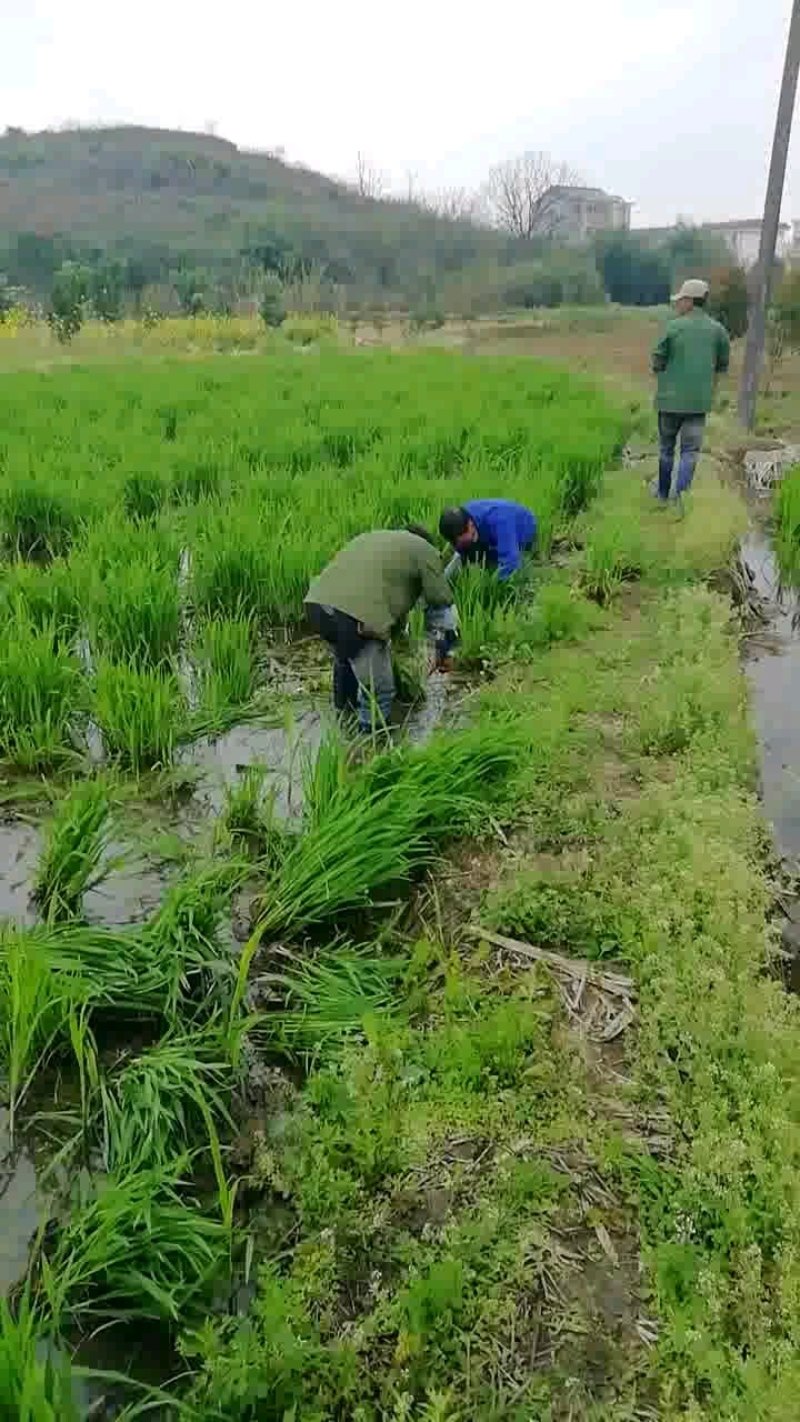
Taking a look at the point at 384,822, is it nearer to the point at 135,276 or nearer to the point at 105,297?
the point at 105,297

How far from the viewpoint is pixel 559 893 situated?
9.94 ft

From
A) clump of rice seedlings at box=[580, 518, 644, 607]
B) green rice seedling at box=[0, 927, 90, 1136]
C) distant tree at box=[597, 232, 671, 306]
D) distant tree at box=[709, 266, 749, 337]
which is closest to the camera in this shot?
green rice seedling at box=[0, 927, 90, 1136]

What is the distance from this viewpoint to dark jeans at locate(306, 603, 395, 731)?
4.02m

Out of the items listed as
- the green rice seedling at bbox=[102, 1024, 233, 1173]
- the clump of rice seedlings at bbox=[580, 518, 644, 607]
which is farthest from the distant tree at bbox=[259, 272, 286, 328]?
the green rice seedling at bbox=[102, 1024, 233, 1173]

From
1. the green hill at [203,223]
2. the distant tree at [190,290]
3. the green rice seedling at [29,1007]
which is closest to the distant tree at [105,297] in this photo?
the distant tree at [190,290]

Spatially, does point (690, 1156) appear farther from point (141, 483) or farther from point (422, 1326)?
point (141, 483)

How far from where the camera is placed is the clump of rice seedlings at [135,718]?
3.85 metres

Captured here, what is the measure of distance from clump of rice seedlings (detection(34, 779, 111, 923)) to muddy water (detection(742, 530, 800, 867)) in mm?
2232

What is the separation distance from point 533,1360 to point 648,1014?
35.3 inches

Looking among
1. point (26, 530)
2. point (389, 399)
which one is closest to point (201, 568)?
point (26, 530)

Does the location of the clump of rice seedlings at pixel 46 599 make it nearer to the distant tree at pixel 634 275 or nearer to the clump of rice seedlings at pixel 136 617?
the clump of rice seedlings at pixel 136 617

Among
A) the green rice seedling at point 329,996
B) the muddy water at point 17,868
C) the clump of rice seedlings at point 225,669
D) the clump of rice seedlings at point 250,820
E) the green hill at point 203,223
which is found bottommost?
the muddy water at point 17,868

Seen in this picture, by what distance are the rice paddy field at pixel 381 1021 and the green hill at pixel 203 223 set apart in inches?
1218

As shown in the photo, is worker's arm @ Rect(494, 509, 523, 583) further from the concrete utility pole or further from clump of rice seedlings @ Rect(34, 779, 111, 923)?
the concrete utility pole
